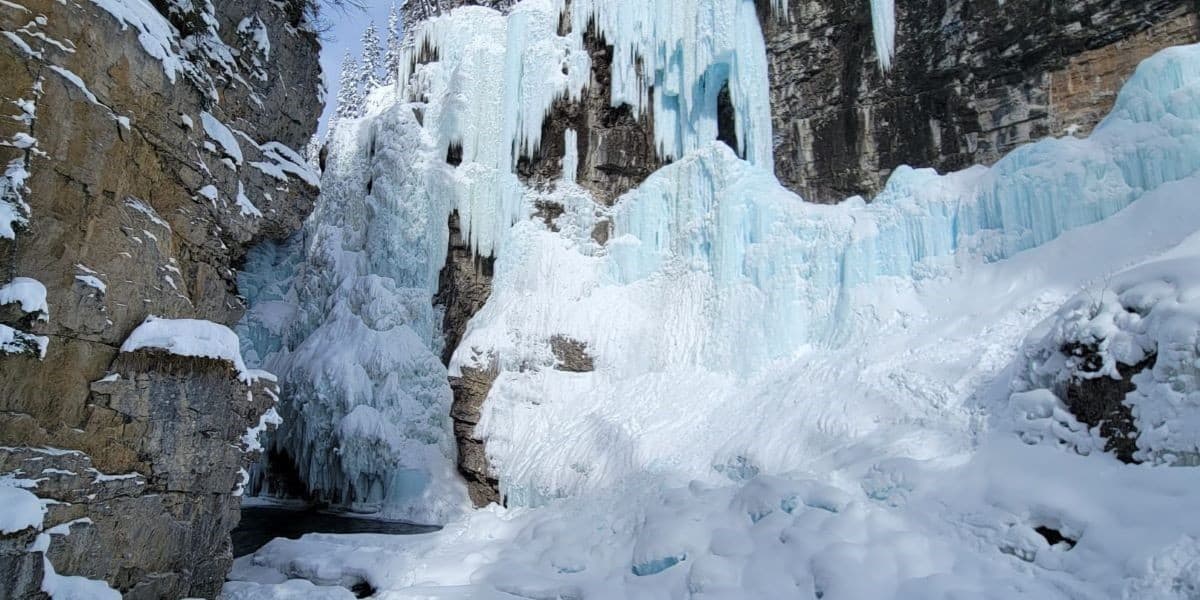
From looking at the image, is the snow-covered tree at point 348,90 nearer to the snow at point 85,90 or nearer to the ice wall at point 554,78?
the ice wall at point 554,78

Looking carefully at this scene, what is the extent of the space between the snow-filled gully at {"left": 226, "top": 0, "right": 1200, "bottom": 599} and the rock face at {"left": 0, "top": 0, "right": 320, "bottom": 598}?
9.50ft

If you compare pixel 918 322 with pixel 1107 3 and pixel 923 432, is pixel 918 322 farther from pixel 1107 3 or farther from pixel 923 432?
pixel 1107 3

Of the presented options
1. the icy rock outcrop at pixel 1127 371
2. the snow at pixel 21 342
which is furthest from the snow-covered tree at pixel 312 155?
the icy rock outcrop at pixel 1127 371

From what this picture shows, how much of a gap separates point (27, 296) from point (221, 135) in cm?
320

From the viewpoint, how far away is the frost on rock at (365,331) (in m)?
18.8

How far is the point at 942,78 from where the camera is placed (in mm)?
14867

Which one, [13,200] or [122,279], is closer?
[13,200]

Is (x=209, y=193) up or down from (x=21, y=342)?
up

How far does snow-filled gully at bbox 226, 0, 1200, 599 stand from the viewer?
674 centimetres

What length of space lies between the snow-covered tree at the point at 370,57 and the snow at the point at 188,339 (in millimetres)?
35564

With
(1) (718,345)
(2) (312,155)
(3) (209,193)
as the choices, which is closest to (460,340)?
(1) (718,345)

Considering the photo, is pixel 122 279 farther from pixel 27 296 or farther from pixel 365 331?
pixel 365 331

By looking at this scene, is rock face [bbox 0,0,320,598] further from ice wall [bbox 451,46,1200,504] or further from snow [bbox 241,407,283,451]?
ice wall [bbox 451,46,1200,504]

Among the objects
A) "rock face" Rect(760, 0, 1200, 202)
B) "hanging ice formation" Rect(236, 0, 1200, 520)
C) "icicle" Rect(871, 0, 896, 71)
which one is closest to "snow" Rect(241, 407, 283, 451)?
"hanging ice formation" Rect(236, 0, 1200, 520)
